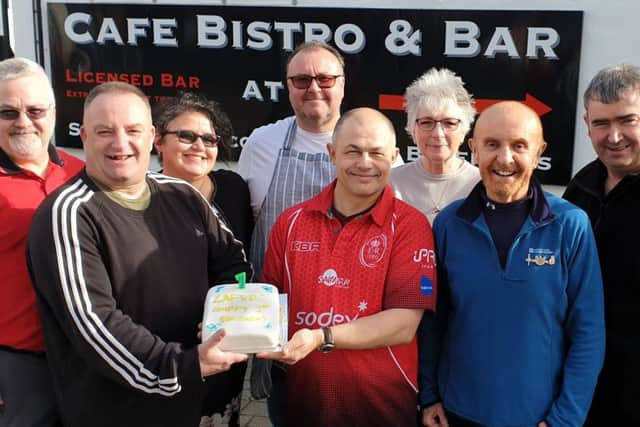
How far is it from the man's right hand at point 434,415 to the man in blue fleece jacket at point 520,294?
0.10 m

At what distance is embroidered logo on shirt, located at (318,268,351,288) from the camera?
→ 1970 millimetres

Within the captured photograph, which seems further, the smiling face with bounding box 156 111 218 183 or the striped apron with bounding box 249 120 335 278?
the striped apron with bounding box 249 120 335 278

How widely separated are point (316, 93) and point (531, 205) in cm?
106

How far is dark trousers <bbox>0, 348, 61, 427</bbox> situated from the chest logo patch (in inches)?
46.2

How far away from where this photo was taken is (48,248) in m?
1.70

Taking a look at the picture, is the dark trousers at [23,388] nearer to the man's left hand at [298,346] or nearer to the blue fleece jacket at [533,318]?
the man's left hand at [298,346]

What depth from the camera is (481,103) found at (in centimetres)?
355

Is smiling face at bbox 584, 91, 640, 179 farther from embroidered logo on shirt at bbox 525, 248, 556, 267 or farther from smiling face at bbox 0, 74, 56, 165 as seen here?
smiling face at bbox 0, 74, 56, 165

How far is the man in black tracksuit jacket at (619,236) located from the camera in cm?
203

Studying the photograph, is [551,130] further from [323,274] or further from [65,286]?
[65,286]

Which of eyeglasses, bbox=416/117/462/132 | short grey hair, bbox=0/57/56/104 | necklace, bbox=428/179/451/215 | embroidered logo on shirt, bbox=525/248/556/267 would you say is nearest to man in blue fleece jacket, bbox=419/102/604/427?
embroidered logo on shirt, bbox=525/248/556/267

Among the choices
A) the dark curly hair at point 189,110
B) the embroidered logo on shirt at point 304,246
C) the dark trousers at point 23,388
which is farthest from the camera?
the dark curly hair at point 189,110

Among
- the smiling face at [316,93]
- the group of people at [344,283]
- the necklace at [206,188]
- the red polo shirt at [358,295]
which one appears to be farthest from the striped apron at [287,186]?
the red polo shirt at [358,295]

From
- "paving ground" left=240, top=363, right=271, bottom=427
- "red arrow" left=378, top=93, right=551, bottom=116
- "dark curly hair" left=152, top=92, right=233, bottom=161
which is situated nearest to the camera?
"dark curly hair" left=152, top=92, right=233, bottom=161
